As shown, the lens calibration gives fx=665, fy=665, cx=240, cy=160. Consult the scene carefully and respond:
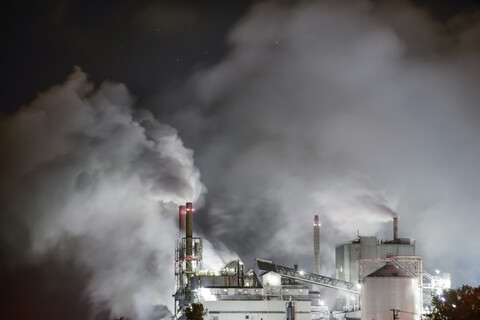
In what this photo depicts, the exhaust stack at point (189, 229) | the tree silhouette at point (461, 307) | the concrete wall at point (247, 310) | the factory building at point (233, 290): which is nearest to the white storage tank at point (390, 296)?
the factory building at point (233, 290)

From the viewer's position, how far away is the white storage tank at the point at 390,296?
70.4 m

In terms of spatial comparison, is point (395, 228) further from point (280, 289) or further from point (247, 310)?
point (247, 310)

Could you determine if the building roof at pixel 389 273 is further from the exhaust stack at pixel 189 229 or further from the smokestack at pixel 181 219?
the smokestack at pixel 181 219

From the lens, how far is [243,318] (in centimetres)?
7894

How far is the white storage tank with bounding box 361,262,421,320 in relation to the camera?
7038 cm

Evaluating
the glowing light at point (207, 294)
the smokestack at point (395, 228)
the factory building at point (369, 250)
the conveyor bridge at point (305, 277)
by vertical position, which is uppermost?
the smokestack at point (395, 228)

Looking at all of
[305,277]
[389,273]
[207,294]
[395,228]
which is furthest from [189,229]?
[395,228]

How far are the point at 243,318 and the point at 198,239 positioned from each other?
13.3 meters

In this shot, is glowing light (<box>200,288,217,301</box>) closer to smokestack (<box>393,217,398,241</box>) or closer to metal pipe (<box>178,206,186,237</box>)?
metal pipe (<box>178,206,186,237</box>)

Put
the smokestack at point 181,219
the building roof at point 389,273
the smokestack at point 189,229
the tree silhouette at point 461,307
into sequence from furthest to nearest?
the smokestack at point 181,219
the smokestack at point 189,229
the building roof at point 389,273
the tree silhouette at point 461,307

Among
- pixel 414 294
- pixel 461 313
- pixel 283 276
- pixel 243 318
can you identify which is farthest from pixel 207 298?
pixel 461 313

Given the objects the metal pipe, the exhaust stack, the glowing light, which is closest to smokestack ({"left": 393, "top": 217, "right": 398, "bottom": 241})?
the exhaust stack

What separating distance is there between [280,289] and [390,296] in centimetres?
1671

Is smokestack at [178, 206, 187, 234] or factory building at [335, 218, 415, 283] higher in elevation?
smokestack at [178, 206, 187, 234]
